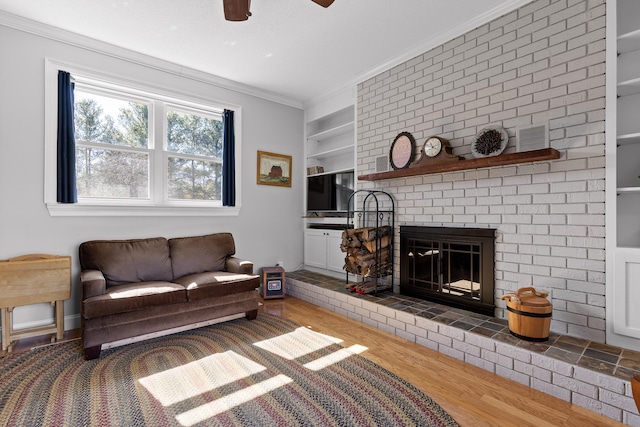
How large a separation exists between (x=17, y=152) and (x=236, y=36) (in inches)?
89.0

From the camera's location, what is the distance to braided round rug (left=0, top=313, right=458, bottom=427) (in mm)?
1690

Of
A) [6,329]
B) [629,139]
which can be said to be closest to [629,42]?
[629,139]

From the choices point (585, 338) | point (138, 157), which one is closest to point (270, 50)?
point (138, 157)

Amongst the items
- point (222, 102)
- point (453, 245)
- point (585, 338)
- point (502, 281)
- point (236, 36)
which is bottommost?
point (585, 338)

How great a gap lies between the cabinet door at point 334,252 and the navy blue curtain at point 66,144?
9.50ft

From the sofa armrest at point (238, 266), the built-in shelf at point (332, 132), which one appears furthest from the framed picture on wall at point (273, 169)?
the sofa armrest at point (238, 266)

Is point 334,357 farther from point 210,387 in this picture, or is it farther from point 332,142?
point 332,142

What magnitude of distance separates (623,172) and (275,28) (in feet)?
9.92

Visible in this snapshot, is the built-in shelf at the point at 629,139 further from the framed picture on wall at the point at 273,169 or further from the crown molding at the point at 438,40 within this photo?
the framed picture on wall at the point at 273,169

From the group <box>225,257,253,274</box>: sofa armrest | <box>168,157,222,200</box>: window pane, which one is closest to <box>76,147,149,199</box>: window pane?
<box>168,157,222,200</box>: window pane

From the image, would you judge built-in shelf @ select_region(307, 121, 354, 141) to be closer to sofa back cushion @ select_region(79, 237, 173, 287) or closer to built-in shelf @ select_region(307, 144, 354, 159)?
built-in shelf @ select_region(307, 144, 354, 159)

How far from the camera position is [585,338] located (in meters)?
2.19

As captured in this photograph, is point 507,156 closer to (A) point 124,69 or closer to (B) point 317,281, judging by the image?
(B) point 317,281

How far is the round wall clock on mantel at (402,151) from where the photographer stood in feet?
10.8
